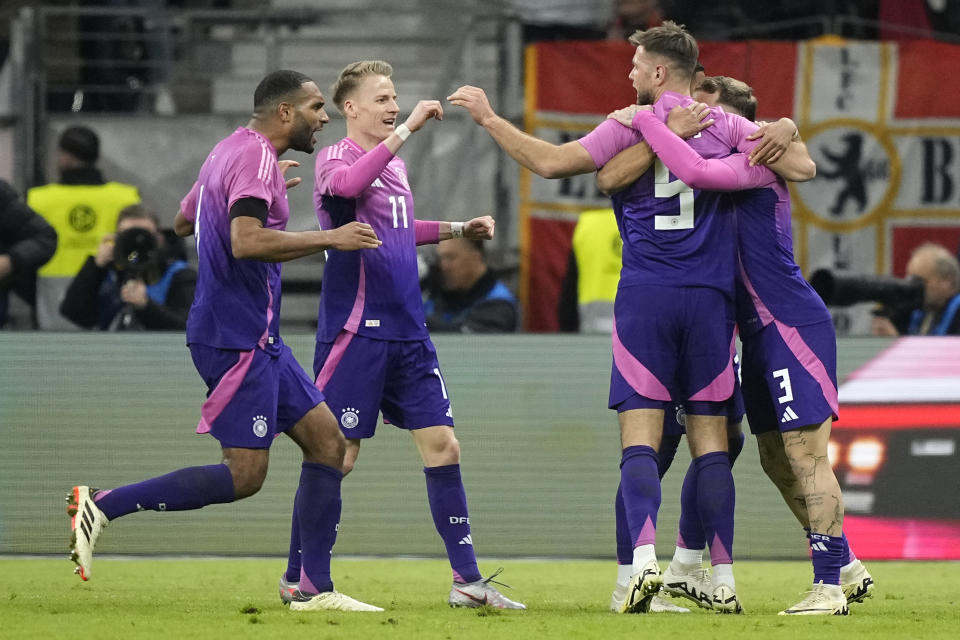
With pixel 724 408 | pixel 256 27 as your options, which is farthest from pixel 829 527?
pixel 256 27

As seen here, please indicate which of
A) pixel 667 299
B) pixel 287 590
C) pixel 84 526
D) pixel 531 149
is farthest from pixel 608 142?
pixel 84 526

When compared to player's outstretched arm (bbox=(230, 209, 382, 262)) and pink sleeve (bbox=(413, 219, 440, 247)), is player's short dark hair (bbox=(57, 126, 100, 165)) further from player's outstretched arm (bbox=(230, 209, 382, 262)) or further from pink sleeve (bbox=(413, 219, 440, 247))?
player's outstretched arm (bbox=(230, 209, 382, 262))

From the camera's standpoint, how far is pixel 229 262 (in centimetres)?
591

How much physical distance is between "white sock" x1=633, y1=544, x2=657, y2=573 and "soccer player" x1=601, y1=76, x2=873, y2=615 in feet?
2.12

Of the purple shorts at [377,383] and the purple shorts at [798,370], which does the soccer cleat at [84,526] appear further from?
the purple shorts at [798,370]

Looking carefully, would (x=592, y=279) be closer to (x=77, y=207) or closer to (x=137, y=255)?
(x=137, y=255)

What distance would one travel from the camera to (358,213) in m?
6.39

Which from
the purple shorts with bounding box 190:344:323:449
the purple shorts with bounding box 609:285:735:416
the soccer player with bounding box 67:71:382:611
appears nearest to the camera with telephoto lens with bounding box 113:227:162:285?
the soccer player with bounding box 67:71:382:611

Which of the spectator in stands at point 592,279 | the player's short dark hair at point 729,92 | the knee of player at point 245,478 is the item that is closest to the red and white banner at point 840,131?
the spectator in stands at point 592,279

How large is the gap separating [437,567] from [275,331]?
2700mm

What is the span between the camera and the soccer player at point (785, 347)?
19.6 ft

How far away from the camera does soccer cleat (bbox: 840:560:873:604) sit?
6406 millimetres

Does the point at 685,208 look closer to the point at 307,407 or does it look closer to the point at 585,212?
the point at 307,407

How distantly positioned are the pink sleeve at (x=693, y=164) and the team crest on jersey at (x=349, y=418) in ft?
5.25
